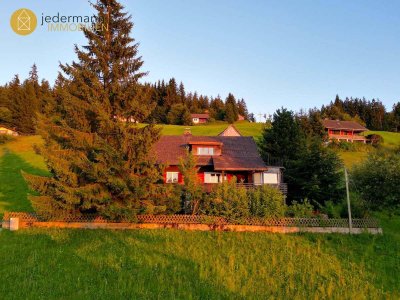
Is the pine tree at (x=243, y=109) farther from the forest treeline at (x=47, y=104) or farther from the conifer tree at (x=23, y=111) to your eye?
the conifer tree at (x=23, y=111)

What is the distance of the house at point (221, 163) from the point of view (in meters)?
30.8

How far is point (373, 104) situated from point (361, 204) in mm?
119774

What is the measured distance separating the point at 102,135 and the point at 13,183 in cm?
2302

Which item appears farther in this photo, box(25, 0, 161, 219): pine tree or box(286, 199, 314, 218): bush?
box(286, 199, 314, 218): bush

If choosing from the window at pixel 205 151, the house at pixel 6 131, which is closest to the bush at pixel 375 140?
the window at pixel 205 151

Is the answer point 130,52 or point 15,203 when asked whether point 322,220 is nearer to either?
point 130,52

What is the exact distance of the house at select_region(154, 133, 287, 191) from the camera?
30.8 meters

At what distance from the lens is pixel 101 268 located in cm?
1471

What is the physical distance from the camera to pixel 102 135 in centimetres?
2280

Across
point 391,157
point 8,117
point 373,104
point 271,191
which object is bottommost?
point 271,191

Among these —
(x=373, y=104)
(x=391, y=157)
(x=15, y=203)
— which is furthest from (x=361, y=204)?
(x=373, y=104)

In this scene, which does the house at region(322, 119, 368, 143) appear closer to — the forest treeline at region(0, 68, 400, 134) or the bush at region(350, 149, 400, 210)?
the forest treeline at region(0, 68, 400, 134)

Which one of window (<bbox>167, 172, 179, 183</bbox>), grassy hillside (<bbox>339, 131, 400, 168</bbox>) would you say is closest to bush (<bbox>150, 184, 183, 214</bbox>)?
window (<bbox>167, 172, 179, 183</bbox>)

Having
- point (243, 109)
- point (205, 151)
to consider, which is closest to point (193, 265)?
point (205, 151)
